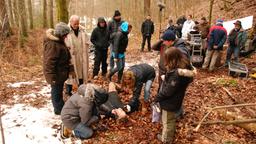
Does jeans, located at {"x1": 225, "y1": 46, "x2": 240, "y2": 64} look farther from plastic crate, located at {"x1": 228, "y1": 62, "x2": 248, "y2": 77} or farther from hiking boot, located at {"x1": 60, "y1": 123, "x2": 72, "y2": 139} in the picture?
hiking boot, located at {"x1": 60, "y1": 123, "x2": 72, "y2": 139}

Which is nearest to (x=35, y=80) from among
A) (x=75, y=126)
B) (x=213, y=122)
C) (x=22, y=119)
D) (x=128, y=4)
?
(x=22, y=119)

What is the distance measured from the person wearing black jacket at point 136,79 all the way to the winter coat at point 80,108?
729 mm

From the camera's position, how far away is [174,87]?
4562 mm

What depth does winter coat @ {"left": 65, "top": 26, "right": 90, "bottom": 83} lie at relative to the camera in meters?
6.14

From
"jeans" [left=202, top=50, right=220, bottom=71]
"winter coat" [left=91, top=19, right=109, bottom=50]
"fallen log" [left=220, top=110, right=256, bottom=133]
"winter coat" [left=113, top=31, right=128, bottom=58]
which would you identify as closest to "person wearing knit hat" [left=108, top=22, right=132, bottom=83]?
"winter coat" [left=113, top=31, right=128, bottom=58]

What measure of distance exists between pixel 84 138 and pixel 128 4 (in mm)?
29550

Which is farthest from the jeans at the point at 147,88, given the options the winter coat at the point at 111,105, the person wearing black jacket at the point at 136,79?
the winter coat at the point at 111,105

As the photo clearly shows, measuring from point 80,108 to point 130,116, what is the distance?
1.31 m

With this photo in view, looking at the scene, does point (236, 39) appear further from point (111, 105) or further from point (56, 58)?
point (56, 58)

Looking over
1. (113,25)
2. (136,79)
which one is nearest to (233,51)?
(113,25)

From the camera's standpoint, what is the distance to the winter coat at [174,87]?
447 centimetres

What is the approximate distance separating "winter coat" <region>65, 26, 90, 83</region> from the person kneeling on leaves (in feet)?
4.07

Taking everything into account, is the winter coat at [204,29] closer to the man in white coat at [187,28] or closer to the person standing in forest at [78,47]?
the man in white coat at [187,28]

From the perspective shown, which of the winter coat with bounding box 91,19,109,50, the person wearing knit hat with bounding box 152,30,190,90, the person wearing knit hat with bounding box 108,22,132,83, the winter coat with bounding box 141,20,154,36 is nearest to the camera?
the person wearing knit hat with bounding box 152,30,190,90
